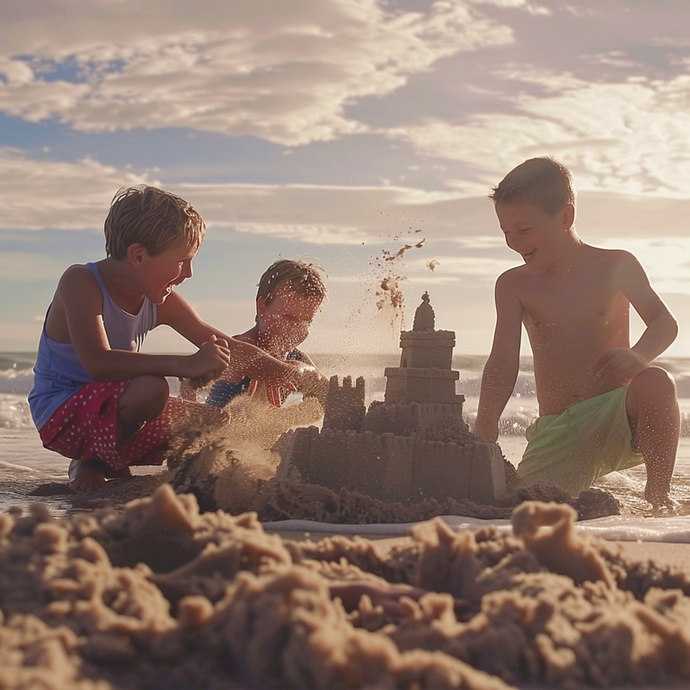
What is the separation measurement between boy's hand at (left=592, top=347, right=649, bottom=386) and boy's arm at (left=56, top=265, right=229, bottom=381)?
1882mm

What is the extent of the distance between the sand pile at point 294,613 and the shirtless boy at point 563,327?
275 centimetres

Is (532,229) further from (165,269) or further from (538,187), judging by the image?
(165,269)

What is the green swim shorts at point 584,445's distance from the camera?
4.23 metres

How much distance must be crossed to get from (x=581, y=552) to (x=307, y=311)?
12.1 ft

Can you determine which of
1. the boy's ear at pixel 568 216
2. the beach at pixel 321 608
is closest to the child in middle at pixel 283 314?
A: the boy's ear at pixel 568 216

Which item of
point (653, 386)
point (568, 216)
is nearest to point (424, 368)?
point (653, 386)

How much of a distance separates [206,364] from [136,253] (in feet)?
2.57

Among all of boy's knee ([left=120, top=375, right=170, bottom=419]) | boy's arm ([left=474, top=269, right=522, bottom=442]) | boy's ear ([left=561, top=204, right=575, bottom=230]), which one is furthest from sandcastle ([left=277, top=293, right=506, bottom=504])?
boy's ear ([left=561, top=204, right=575, bottom=230])

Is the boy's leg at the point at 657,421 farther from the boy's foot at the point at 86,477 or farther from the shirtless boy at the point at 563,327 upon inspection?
the boy's foot at the point at 86,477

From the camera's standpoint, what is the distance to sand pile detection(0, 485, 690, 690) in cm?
110

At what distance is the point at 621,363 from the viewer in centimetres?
386

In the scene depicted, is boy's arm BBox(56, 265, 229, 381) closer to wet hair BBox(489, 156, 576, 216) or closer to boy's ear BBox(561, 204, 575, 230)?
wet hair BBox(489, 156, 576, 216)

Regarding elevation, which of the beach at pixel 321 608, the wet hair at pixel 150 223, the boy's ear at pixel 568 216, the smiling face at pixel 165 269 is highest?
the boy's ear at pixel 568 216

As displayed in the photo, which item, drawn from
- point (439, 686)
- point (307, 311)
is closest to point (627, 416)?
point (307, 311)
